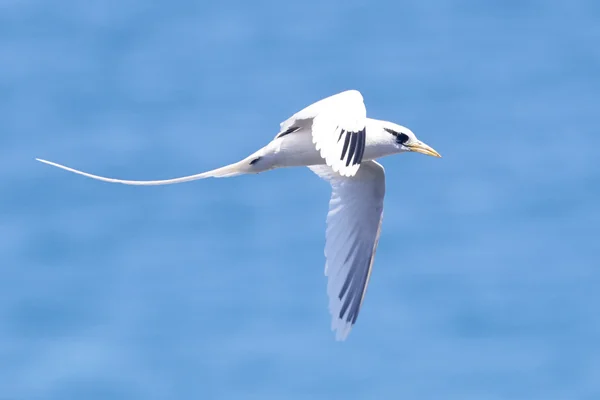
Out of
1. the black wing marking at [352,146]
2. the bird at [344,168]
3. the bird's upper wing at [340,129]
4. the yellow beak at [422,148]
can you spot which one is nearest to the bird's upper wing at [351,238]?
the bird at [344,168]

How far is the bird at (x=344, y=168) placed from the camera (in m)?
13.9

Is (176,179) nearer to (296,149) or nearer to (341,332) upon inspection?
(296,149)

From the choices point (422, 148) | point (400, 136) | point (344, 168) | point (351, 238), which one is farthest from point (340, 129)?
point (351, 238)

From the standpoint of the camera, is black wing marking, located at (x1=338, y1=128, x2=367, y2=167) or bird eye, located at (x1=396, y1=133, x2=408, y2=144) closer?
black wing marking, located at (x1=338, y1=128, x2=367, y2=167)

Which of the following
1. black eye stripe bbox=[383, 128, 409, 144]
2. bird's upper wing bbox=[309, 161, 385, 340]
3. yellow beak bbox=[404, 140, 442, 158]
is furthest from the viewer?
bird's upper wing bbox=[309, 161, 385, 340]

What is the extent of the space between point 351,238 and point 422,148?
151cm

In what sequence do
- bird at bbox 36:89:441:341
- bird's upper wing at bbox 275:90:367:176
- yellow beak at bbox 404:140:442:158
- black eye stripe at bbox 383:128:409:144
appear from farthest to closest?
yellow beak at bbox 404:140:442:158, black eye stripe at bbox 383:128:409:144, bird at bbox 36:89:441:341, bird's upper wing at bbox 275:90:367:176

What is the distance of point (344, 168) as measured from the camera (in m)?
13.5

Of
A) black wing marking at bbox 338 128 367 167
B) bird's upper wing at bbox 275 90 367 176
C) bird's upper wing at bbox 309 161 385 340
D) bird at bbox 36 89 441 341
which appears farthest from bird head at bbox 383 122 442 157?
black wing marking at bbox 338 128 367 167

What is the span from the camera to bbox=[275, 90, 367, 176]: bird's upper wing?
534 inches

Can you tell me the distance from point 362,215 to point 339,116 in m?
2.97

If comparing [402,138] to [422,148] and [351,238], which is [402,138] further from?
[351,238]

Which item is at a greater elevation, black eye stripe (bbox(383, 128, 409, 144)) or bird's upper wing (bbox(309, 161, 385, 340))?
black eye stripe (bbox(383, 128, 409, 144))

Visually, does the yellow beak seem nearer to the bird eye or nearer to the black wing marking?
the bird eye
